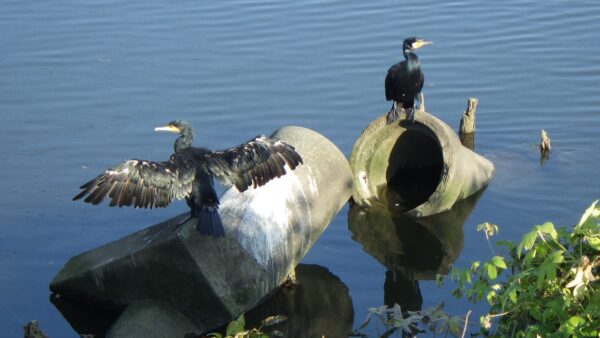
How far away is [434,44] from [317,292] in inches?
257

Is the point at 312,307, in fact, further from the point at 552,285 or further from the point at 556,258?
the point at 556,258

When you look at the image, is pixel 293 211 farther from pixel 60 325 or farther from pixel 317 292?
pixel 60 325

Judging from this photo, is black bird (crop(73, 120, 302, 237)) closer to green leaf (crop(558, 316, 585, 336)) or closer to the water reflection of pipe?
the water reflection of pipe

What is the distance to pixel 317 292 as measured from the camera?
324 inches

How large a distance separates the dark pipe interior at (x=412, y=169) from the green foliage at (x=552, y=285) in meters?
5.15

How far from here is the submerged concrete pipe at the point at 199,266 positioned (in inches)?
281

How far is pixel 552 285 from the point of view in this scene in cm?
457

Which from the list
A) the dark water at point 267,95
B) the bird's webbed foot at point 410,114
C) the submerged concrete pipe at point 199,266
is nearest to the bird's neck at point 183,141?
the submerged concrete pipe at point 199,266

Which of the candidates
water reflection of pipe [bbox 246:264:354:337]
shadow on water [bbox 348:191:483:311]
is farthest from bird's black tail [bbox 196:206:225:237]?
shadow on water [bbox 348:191:483:311]

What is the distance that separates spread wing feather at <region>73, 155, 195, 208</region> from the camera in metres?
7.04

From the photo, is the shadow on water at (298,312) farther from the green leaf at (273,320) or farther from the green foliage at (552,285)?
the green foliage at (552,285)

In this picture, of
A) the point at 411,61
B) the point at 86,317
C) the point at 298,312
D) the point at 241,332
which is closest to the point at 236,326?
the point at 241,332

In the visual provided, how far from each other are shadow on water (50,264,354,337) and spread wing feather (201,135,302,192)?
1.04m

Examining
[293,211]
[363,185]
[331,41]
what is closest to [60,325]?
[293,211]
